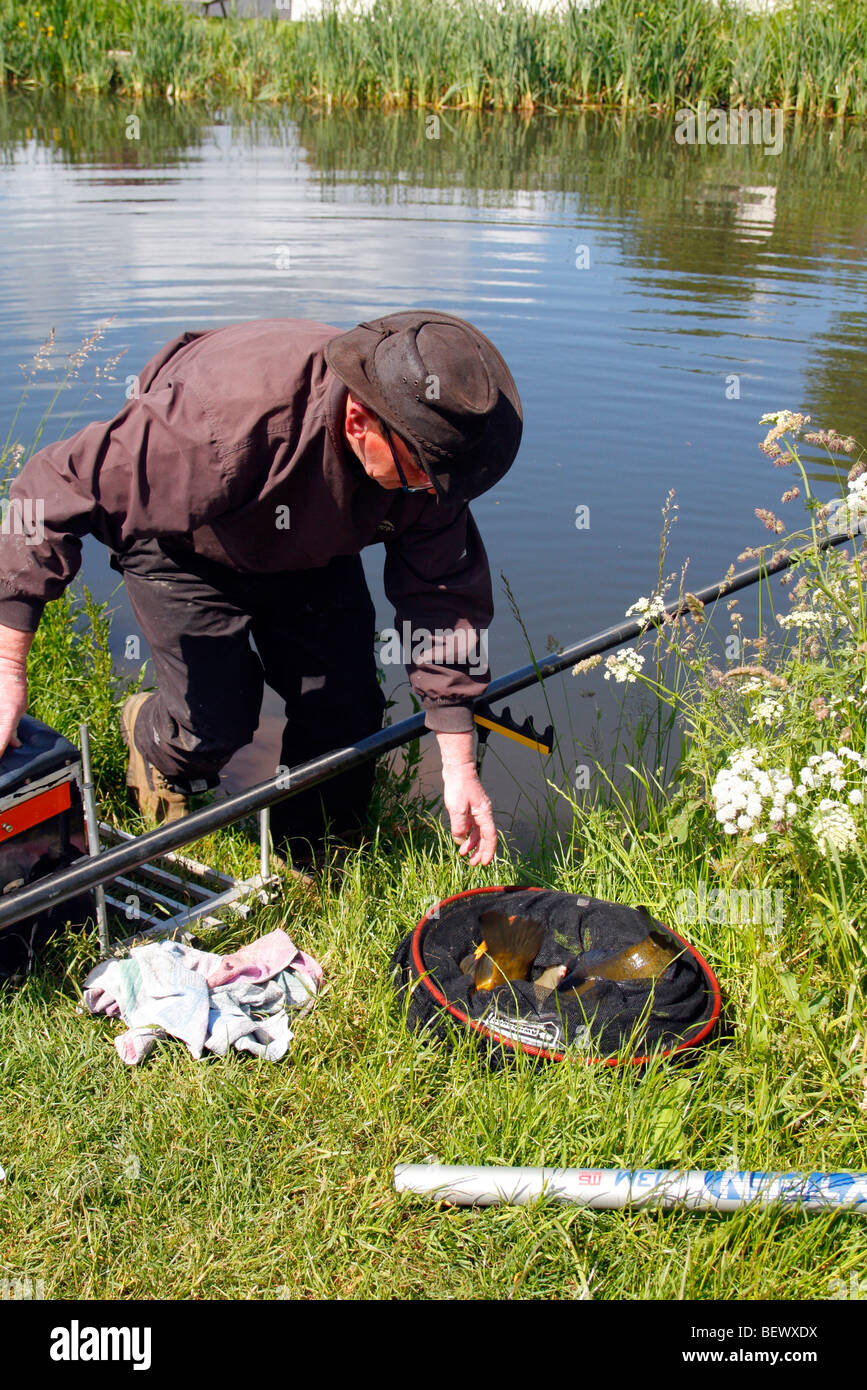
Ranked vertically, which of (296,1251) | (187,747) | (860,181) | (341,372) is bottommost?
(296,1251)

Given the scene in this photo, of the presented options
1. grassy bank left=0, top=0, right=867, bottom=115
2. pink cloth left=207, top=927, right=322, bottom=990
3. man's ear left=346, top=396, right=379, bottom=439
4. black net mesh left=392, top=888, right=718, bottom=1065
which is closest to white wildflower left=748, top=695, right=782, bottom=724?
black net mesh left=392, top=888, right=718, bottom=1065

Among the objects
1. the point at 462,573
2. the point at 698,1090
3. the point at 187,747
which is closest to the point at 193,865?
the point at 187,747

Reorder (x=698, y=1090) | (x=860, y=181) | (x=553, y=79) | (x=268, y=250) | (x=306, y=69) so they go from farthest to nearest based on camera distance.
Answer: (x=306, y=69) < (x=553, y=79) < (x=860, y=181) < (x=268, y=250) < (x=698, y=1090)

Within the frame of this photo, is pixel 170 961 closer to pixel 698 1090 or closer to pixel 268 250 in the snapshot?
pixel 698 1090

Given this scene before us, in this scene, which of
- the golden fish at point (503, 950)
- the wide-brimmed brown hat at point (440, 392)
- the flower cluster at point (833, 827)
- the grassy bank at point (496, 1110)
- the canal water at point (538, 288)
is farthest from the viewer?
the canal water at point (538, 288)

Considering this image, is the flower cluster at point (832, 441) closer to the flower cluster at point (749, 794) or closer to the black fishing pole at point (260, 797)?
the black fishing pole at point (260, 797)

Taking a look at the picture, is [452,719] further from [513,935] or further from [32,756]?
[32,756]

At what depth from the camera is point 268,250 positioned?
1227 centimetres

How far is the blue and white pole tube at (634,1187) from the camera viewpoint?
2.20m

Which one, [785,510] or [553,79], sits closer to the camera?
[785,510]

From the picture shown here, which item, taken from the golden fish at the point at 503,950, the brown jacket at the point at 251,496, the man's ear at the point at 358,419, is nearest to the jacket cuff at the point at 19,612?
the brown jacket at the point at 251,496

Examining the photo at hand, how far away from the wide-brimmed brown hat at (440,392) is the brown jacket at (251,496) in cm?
15

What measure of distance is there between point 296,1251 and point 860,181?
17549mm

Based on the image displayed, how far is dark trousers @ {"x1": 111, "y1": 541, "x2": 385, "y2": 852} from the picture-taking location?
10.7ft
